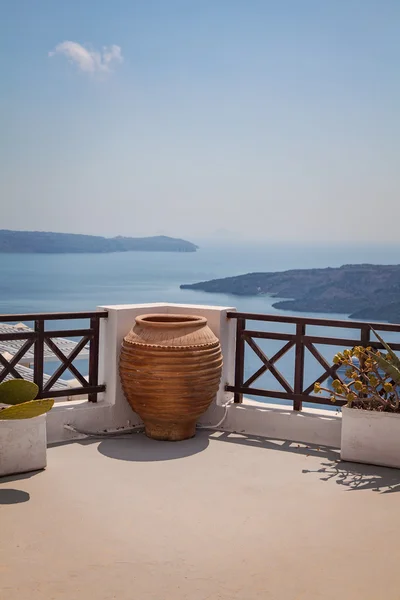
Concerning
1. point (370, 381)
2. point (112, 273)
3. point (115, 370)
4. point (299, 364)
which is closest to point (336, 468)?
point (370, 381)

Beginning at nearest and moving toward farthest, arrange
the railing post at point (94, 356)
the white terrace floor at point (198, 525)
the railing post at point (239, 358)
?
the white terrace floor at point (198, 525) < the railing post at point (94, 356) < the railing post at point (239, 358)

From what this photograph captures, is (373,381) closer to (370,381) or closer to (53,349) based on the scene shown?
(370,381)

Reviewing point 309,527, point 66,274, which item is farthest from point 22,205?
point 309,527

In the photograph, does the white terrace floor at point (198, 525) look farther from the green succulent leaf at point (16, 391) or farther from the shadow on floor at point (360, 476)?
the green succulent leaf at point (16, 391)

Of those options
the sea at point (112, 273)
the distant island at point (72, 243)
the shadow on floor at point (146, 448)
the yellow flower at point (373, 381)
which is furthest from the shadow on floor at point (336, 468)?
the distant island at point (72, 243)

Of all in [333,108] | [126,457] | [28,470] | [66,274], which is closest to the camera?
[28,470]

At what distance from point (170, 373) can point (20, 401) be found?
3.41 feet

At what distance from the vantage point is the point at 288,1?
12.0 meters

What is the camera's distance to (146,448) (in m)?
5.00

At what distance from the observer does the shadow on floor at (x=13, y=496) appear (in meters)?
3.88

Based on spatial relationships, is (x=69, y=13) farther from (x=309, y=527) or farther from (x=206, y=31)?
(x=309, y=527)

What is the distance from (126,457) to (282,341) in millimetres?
1399

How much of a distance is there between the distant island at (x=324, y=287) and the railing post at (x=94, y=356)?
275 inches

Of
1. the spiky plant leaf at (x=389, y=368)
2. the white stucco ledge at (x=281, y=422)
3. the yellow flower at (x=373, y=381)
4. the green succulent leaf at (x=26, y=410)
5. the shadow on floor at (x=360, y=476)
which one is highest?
the spiky plant leaf at (x=389, y=368)
